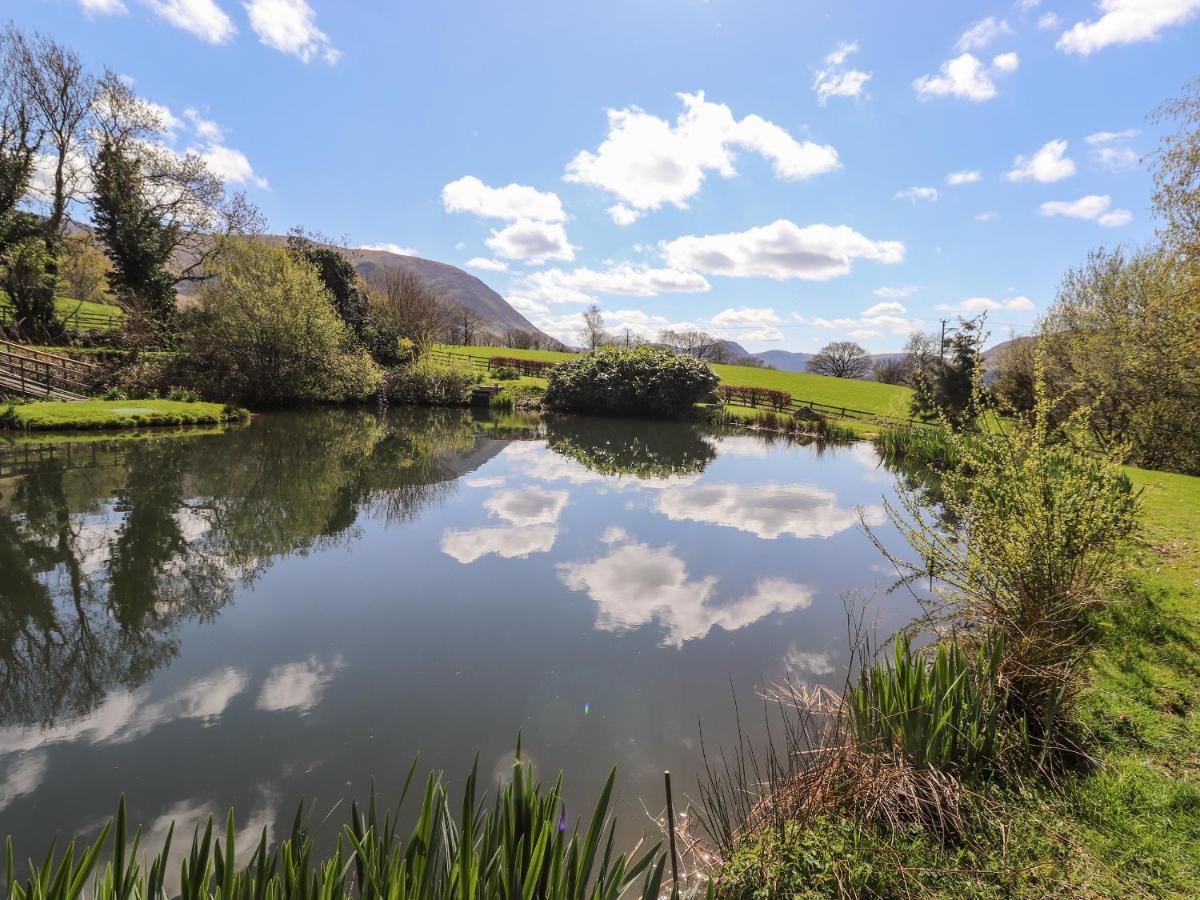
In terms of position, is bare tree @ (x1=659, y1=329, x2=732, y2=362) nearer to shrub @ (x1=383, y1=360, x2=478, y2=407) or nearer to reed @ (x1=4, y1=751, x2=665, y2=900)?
shrub @ (x1=383, y1=360, x2=478, y2=407)

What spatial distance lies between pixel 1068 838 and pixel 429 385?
3762cm

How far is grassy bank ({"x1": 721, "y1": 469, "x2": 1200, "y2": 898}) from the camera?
9.96 ft

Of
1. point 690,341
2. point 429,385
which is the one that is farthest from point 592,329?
point 429,385

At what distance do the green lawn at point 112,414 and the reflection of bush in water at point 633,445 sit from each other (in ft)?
49.3

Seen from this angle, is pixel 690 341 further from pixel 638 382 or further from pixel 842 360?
pixel 638 382

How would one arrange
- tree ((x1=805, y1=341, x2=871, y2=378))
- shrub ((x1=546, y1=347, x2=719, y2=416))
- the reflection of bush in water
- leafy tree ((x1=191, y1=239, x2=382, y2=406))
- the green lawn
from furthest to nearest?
tree ((x1=805, y1=341, x2=871, y2=378)) → shrub ((x1=546, y1=347, x2=719, y2=416)) → leafy tree ((x1=191, y1=239, x2=382, y2=406)) → the reflection of bush in water → the green lawn

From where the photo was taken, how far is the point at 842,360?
96.9 m

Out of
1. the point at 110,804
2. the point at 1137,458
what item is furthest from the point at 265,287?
the point at 1137,458

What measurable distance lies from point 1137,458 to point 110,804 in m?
25.4

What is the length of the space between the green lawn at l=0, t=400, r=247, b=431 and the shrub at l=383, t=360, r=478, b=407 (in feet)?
41.2

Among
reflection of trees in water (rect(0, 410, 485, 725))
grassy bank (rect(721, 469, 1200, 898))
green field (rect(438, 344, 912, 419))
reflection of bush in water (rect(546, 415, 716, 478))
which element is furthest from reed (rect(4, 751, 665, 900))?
green field (rect(438, 344, 912, 419))

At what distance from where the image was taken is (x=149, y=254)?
33.0m

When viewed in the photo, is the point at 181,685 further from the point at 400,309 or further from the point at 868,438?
the point at 400,309

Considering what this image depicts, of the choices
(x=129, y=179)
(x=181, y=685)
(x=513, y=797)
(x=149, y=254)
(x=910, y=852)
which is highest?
(x=129, y=179)
